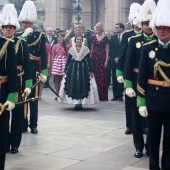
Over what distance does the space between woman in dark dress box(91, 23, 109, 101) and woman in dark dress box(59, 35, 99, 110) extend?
7.10 ft

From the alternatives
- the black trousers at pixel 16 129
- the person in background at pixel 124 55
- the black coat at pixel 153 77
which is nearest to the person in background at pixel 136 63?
the person in background at pixel 124 55

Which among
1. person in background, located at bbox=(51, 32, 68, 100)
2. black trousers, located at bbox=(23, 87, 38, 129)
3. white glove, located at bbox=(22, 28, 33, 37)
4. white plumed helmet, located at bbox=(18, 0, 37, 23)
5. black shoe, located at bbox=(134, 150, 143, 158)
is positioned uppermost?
white plumed helmet, located at bbox=(18, 0, 37, 23)

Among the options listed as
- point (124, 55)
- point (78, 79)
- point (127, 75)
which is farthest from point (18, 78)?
point (78, 79)

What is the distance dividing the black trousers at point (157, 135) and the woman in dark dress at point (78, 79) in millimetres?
6276

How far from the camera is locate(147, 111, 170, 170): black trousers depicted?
703 centimetres

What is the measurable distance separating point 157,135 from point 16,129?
2.58 m

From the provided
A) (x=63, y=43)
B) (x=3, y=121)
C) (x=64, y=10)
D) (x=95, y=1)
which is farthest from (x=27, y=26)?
(x=95, y=1)

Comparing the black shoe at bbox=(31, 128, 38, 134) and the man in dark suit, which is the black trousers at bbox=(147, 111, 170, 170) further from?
the man in dark suit

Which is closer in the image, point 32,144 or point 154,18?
point 154,18

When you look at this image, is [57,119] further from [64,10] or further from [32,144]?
[64,10]

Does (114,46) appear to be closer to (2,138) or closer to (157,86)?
(157,86)

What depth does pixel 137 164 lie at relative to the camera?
8.12 meters

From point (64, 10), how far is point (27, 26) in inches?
821

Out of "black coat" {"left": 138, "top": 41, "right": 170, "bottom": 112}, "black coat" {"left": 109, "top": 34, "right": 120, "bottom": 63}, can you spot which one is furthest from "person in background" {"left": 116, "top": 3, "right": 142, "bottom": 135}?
"black coat" {"left": 109, "top": 34, "right": 120, "bottom": 63}
